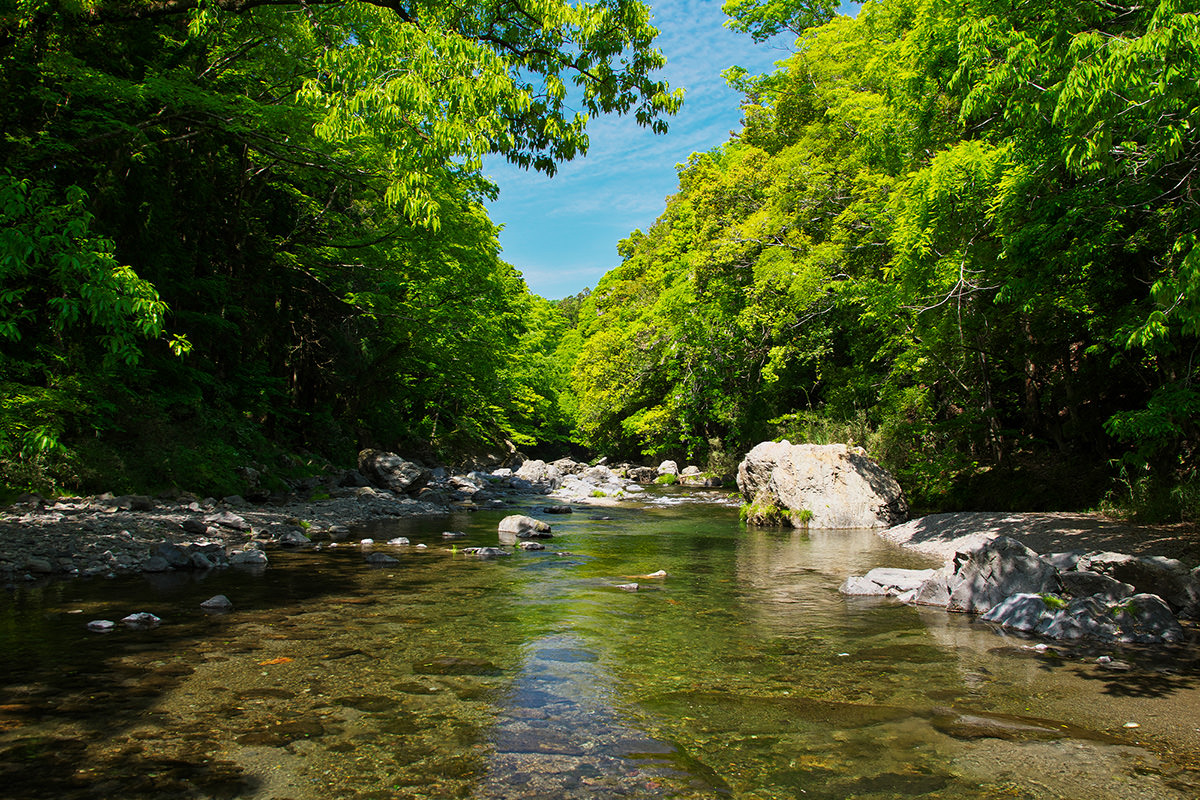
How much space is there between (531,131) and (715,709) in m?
5.98

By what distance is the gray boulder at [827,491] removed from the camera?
13773 millimetres

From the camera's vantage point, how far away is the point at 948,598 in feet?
22.0

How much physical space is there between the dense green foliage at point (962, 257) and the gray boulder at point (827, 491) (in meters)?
1.40

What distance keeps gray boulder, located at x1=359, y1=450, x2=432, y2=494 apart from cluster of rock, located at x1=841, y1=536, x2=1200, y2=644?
44.8ft

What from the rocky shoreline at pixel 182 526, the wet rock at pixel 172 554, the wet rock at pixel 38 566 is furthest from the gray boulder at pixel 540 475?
the wet rock at pixel 38 566

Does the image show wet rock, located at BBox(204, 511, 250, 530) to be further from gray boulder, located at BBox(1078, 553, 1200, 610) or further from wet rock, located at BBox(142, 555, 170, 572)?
gray boulder, located at BBox(1078, 553, 1200, 610)

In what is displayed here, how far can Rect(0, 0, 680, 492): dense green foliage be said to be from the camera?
243 inches

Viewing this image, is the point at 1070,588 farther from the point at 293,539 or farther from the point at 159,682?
the point at 293,539

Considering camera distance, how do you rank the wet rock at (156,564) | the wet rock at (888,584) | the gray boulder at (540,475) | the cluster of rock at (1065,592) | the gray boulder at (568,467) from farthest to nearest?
the gray boulder at (568,467)
the gray boulder at (540,475)
the wet rock at (156,564)
the wet rock at (888,584)
the cluster of rock at (1065,592)

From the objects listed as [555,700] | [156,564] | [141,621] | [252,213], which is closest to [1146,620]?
[555,700]

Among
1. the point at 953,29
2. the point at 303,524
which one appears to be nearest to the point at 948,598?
the point at 953,29

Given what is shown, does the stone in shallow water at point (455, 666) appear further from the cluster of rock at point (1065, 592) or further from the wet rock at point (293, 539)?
the wet rock at point (293, 539)

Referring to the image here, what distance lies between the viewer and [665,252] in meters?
28.3

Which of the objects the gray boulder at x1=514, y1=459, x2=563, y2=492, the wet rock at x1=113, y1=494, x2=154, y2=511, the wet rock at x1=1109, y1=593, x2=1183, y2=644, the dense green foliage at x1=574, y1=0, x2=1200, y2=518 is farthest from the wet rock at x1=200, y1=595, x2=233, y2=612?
the gray boulder at x1=514, y1=459, x2=563, y2=492
